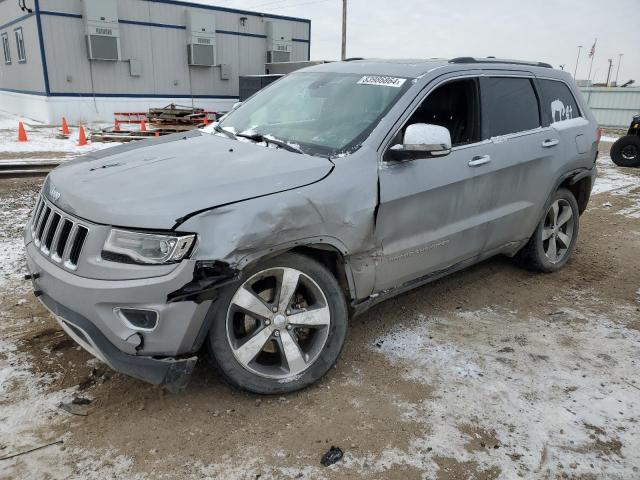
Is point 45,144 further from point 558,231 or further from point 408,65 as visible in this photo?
point 558,231

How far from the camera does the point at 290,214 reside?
2.63 m

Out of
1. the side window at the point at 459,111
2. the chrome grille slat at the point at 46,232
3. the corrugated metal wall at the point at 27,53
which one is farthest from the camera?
the corrugated metal wall at the point at 27,53

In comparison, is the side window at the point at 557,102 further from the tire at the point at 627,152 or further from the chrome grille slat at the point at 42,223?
the tire at the point at 627,152

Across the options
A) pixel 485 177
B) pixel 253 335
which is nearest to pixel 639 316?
pixel 485 177

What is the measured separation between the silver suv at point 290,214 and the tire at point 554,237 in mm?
368

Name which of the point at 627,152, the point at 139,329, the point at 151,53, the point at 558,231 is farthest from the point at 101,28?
the point at 139,329

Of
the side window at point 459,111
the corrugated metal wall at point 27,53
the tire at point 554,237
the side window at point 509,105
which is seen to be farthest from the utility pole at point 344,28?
the side window at point 459,111

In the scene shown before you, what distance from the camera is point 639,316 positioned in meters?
4.12

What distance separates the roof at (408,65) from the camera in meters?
3.52

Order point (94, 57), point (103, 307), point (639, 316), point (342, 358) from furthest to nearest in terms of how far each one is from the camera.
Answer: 1. point (94, 57)
2. point (639, 316)
3. point (342, 358)
4. point (103, 307)

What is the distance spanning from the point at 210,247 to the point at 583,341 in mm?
2813

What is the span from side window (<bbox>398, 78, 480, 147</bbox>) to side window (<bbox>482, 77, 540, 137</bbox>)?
0.38 ft

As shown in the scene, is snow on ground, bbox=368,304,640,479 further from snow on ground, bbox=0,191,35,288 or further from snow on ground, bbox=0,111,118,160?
snow on ground, bbox=0,111,118,160

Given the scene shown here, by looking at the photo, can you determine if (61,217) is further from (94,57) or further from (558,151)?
(94,57)
